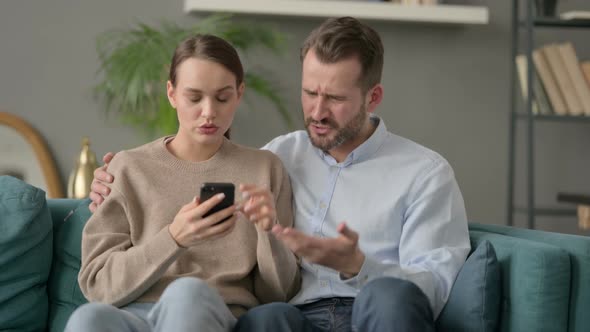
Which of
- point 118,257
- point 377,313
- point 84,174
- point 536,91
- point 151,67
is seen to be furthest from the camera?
point 536,91

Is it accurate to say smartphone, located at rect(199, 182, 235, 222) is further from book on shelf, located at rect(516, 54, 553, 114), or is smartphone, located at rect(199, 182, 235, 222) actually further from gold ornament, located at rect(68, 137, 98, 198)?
book on shelf, located at rect(516, 54, 553, 114)

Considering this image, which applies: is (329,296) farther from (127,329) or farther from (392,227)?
(127,329)

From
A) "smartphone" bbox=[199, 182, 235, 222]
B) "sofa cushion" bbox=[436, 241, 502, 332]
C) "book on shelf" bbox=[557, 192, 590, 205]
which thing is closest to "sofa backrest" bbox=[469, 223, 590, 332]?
"sofa cushion" bbox=[436, 241, 502, 332]

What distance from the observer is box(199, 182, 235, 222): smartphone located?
161 cm

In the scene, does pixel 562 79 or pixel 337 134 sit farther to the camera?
pixel 562 79

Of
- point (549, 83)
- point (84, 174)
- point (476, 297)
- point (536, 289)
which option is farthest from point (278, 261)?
point (549, 83)

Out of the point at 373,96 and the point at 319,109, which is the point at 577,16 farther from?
the point at 319,109

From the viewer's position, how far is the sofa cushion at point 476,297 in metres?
1.73

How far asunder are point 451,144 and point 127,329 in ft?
7.89

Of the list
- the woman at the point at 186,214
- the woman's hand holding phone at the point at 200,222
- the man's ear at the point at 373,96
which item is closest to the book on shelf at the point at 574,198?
the man's ear at the point at 373,96

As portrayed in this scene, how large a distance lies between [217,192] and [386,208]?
0.46 m

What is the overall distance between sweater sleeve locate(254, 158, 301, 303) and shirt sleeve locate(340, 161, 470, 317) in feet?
0.48

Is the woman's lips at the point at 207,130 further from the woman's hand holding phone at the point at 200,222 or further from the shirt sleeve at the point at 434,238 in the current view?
the shirt sleeve at the point at 434,238

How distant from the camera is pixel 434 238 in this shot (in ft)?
6.03
